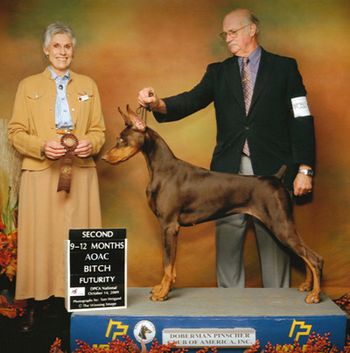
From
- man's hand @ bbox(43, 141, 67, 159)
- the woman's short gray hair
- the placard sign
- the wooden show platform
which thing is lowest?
the wooden show platform

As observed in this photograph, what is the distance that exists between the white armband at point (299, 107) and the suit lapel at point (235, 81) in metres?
0.27

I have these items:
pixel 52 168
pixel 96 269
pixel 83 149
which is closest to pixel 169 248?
pixel 96 269

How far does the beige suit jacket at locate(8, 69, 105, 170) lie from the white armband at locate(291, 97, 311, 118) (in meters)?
1.05

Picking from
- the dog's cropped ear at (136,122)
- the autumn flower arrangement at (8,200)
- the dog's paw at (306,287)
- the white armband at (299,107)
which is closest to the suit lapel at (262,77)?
the white armband at (299,107)

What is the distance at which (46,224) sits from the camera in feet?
9.89

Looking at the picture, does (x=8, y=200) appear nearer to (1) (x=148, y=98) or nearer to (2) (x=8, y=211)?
(2) (x=8, y=211)

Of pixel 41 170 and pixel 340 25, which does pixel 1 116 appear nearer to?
pixel 41 170

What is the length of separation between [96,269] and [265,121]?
1.18 metres

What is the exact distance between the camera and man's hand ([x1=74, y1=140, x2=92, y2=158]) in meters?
2.89

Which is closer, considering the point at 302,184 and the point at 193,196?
the point at 193,196

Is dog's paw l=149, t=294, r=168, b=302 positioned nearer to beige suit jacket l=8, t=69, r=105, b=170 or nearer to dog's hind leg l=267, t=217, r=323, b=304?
dog's hind leg l=267, t=217, r=323, b=304

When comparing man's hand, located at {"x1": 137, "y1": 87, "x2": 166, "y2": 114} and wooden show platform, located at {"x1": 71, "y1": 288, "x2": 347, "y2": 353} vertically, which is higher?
Answer: man's hand, located at {"x1": 137, "y1": 87, "x2": 166, "y2": 114}

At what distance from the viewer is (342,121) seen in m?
3.43

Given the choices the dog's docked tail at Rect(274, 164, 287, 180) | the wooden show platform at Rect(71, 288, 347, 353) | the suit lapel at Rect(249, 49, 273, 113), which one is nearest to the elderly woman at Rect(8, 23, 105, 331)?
the wooden show platform at Rect(71, 288, 347, 353)
